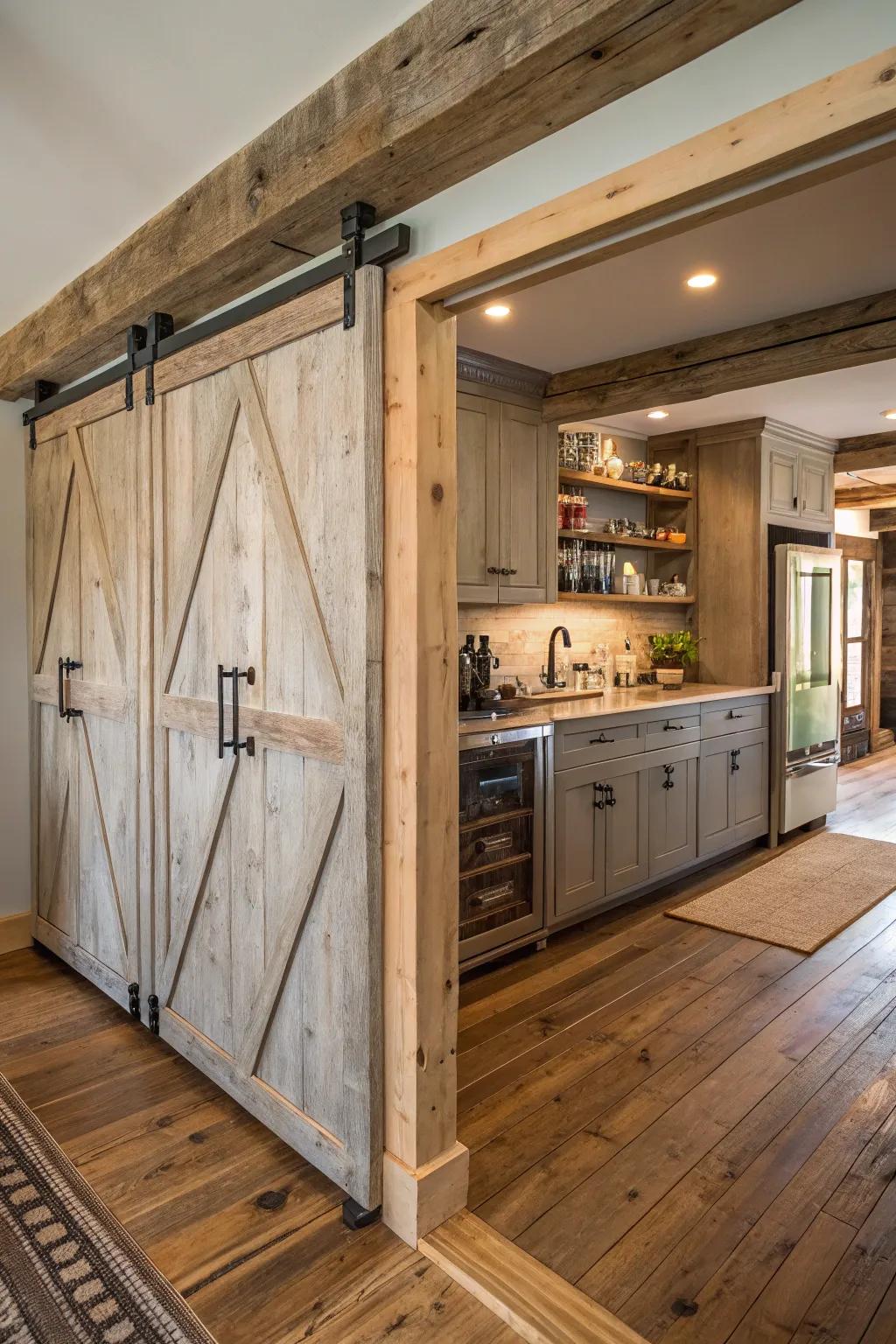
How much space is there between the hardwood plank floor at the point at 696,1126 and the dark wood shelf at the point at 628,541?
7.05ft

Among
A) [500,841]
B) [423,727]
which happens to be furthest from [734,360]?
[423,727]

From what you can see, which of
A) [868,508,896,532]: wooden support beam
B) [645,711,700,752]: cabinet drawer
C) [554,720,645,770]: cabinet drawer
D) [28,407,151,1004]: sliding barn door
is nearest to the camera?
[28,407,151,1004]: sliding barn door

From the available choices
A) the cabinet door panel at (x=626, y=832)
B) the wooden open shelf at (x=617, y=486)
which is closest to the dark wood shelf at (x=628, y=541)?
the wooden open shelf at (x=617, y=486)

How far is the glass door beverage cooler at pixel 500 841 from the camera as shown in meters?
3.27

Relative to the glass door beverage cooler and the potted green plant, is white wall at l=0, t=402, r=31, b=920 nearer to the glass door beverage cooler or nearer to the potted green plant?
the glass door beverage cooler

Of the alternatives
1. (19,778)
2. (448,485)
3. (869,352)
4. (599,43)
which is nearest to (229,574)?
(448,485)

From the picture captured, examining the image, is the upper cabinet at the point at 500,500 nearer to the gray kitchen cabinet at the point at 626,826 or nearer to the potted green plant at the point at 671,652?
the gray kitchen cabinet at the point at 626,826

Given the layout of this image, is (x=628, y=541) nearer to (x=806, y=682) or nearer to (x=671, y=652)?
(x=671, y=652)

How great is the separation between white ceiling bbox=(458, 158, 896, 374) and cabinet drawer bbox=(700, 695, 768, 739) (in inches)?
79.3

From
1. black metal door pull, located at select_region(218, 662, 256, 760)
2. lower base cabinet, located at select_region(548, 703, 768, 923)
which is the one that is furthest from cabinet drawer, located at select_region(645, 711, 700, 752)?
black metal door pull, located at select_region(218, 662, 256, 760)

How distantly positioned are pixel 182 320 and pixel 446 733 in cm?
171

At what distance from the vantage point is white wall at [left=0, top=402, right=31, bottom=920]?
3.66m

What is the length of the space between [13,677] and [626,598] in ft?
10.6

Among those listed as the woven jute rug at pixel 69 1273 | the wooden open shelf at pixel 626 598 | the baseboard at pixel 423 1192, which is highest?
the wooden open shelf at pixel 626 598
